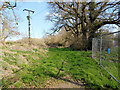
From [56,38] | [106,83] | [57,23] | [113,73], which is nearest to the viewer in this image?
[106,83]

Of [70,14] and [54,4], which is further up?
[54,4]

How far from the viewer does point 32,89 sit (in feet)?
10.6

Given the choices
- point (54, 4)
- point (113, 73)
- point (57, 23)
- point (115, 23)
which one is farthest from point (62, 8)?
point (113, 73)

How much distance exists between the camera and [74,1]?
14281mm

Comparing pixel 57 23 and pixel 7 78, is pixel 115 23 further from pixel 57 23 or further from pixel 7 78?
pixel 7 78

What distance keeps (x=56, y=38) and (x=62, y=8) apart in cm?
822

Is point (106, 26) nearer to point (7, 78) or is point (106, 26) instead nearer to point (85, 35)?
point (85, 35)

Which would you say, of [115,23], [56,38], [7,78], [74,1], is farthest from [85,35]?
[7,78]

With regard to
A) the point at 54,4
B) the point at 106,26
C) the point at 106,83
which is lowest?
the point at 106,83

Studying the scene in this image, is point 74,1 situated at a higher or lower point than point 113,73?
higher

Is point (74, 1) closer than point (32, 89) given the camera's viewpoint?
No

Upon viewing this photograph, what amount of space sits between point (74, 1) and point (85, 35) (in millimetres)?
4960

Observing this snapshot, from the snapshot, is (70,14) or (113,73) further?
(70,14)

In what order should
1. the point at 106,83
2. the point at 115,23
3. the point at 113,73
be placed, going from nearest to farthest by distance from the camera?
the point at 106,83 → the point at 113,73 → the point at 115,23
